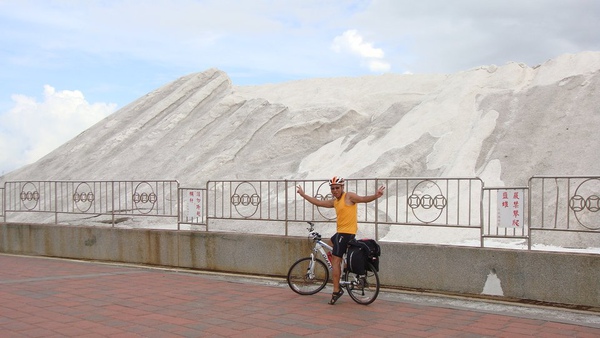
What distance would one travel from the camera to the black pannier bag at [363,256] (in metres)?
8.42

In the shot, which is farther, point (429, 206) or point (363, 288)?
point (429, 206)

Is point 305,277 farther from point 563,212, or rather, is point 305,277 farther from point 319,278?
point 563,212

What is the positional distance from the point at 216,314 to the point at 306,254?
3013mm

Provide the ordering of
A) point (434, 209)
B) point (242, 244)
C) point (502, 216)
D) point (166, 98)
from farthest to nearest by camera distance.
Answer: point (166, 98) → point (242, 244) → point (434, 209) → point (502, 216)

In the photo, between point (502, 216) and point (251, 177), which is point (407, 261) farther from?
point (251, 177)

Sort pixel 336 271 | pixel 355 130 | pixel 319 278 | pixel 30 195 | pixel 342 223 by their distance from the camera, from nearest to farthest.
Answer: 1. pixel 336 271
2. pixel 342 223
3. pixel 319 278
4. pixel 30 195
5. pixel 355 130

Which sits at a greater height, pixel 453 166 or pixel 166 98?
pixel 166 98

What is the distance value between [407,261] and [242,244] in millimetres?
3246

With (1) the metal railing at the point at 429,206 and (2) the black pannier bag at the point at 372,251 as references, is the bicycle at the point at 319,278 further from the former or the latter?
(1) the metal railing at the point at 429,206

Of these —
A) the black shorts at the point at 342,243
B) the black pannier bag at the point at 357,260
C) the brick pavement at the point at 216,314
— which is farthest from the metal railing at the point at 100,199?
the black pannier bag at the point at 357,260

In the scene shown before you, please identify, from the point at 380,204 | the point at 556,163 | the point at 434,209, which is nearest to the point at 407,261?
the point at 434,209

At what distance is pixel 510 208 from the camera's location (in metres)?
8.86

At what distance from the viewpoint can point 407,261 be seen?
9617 mm

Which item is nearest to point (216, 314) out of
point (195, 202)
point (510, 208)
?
point (510, 208)
